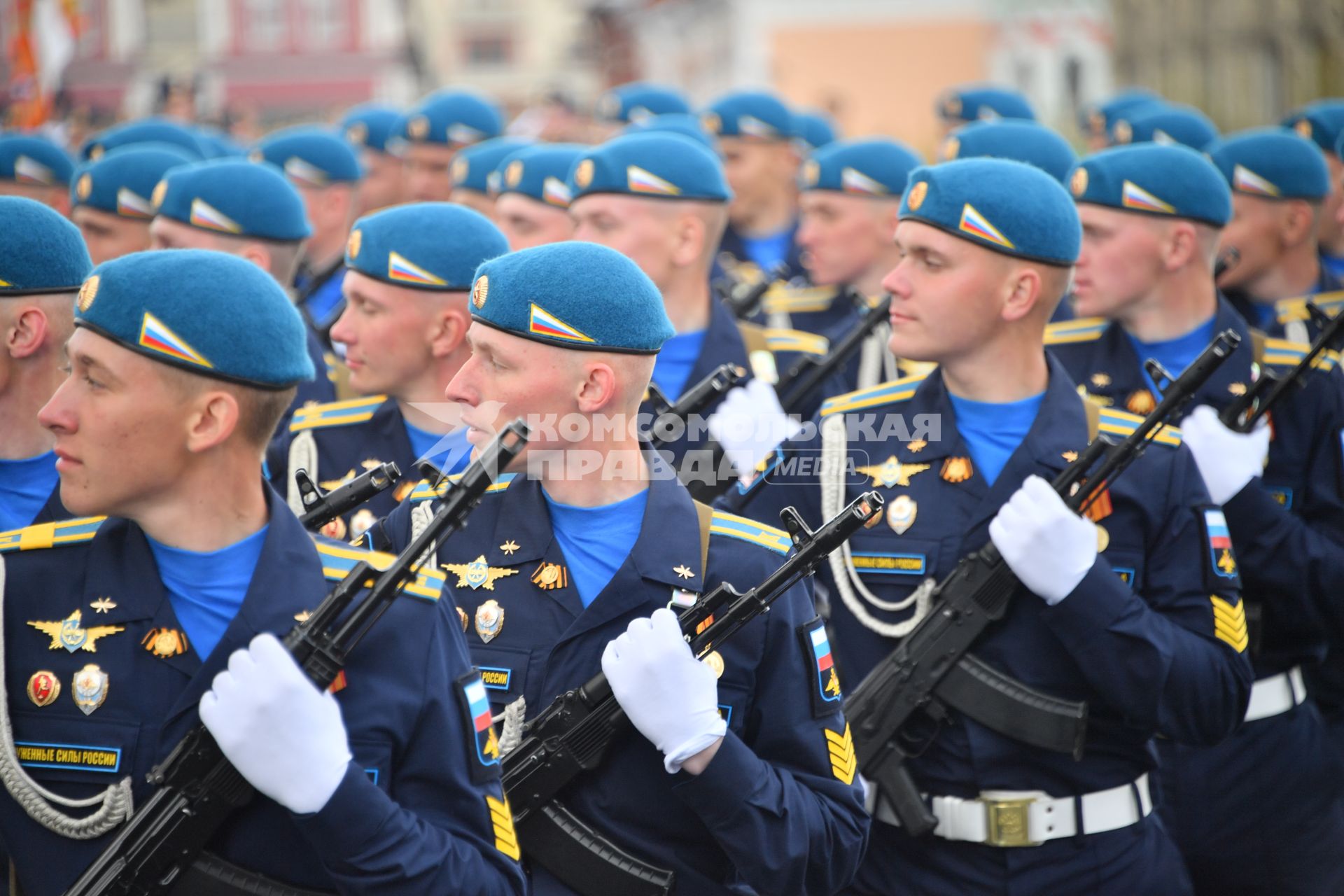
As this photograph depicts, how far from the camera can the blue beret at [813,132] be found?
40.2 feet

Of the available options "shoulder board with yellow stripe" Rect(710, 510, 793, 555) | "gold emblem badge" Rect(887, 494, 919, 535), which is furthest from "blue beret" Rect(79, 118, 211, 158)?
"shoulder board with yellow stripe" Rect(710, 510, 793, 555)

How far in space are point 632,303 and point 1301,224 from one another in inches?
171

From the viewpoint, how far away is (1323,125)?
8.37m

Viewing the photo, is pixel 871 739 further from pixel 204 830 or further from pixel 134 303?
pixel 134 303

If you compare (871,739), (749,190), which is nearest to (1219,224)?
(871,739)

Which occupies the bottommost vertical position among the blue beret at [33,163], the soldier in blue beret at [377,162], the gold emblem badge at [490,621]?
the soldier in blue beret at [377,162]

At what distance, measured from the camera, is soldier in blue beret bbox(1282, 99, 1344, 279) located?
7.90 metres

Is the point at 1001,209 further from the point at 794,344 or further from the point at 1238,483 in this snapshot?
the point at 794,344

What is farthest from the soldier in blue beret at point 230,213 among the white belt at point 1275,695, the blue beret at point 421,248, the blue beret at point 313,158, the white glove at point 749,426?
the white belt at point 1275,695

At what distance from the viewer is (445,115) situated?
1038cm

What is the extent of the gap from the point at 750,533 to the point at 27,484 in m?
1.91

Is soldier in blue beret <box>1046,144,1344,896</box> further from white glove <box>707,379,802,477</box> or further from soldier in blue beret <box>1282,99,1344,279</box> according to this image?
soldier in blue beret <box>1282,99,1344,279</box>

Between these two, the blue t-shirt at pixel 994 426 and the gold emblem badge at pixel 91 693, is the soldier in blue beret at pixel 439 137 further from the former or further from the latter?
the gold emblem badge at pixel 91 693

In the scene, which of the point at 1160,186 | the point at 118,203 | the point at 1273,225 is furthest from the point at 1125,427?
the point at 118,203
